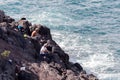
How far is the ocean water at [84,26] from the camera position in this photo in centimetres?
4569

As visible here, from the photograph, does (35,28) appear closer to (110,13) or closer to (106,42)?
(106,42)

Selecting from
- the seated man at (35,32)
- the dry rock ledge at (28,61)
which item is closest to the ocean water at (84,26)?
the seated man at (35,32)

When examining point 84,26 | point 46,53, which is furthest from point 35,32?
point 84,26

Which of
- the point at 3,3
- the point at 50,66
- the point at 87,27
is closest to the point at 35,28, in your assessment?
the point at 50,66

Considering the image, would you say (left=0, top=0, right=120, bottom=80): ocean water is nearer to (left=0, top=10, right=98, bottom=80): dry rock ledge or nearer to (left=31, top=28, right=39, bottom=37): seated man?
(left=31, top=28, right=39, bottom=37): seated man

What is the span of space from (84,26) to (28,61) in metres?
31.9

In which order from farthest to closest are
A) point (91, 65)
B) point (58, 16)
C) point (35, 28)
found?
point (58, 16), point (91, 65), point (35, 28)

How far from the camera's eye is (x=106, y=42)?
173ft

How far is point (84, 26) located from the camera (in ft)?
194

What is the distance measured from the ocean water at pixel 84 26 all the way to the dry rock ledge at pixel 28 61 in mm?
11418

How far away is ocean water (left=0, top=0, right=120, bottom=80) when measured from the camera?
4569cm

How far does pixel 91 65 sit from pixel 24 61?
18.3 meters

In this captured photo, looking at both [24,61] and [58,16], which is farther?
[58,16]

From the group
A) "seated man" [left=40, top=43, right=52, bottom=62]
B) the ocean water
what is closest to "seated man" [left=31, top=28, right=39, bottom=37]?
"seated man" [left=40, top=43, right=52, bottom=62]
